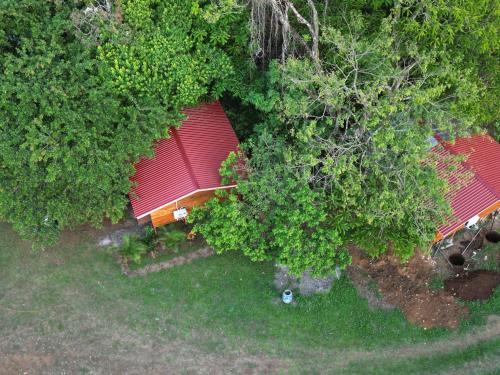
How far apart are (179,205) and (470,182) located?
11.7m

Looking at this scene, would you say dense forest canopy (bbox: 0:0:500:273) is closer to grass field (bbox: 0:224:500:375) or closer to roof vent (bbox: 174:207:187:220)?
roof vent (bbox: 174:207:187:220)

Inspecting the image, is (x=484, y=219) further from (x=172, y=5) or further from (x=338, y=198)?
(x=172, y=5)

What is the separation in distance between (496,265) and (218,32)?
14692 mm

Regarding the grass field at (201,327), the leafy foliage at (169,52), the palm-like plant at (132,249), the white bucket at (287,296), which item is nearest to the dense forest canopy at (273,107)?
the leafy foliage at (169,52)

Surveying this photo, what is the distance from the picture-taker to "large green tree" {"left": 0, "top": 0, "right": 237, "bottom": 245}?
15281 mm

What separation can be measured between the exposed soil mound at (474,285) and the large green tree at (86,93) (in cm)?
1253

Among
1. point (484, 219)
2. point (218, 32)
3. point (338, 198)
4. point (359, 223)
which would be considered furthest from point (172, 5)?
point (484, 219)

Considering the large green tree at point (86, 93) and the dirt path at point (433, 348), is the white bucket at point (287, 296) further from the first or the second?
the large green tree at point (86, 93)

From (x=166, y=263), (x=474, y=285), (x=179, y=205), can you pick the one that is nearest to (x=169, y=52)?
(x=179, y=205)

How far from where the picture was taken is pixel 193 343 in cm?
1658

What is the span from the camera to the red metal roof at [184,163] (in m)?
17.6

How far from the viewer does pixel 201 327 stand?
1697 cm

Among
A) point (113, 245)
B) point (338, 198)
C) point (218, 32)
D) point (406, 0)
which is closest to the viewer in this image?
point (406, 0)

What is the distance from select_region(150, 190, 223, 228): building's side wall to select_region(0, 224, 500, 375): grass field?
2145mm
